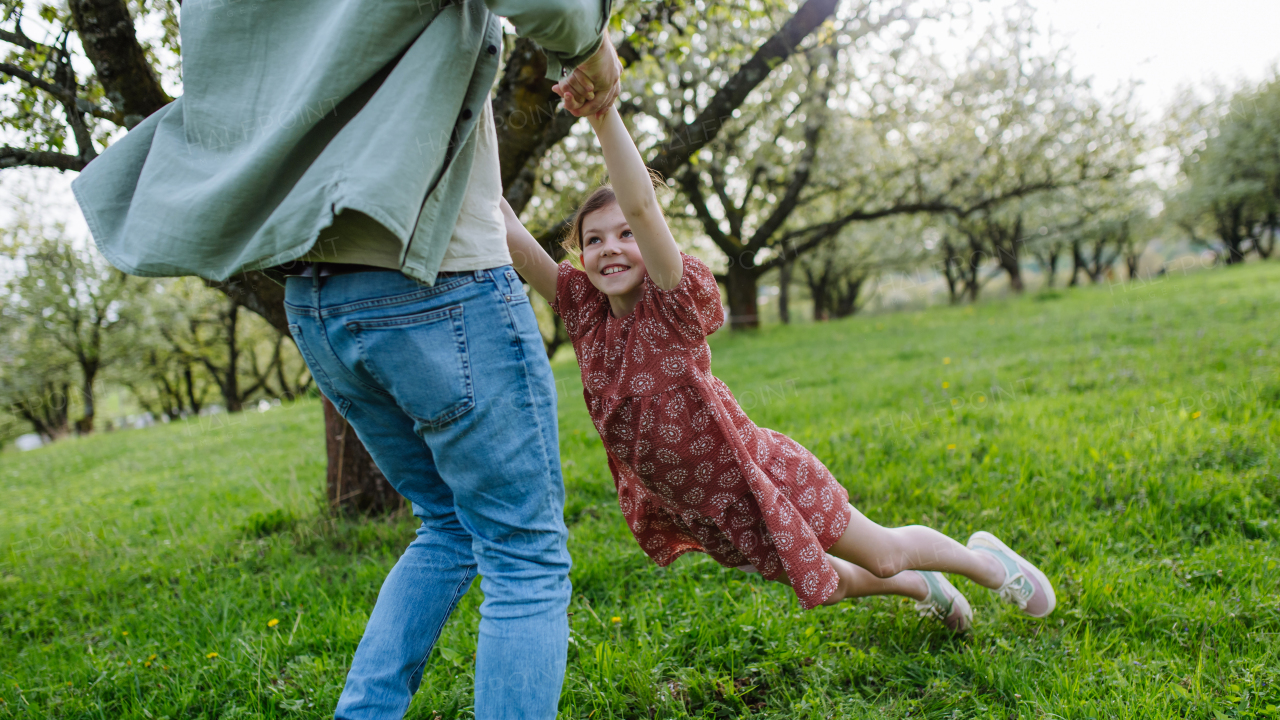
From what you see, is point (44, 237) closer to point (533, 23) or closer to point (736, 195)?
point (736, 195)

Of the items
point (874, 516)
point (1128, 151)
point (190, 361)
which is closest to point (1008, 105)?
point (1128, 151)

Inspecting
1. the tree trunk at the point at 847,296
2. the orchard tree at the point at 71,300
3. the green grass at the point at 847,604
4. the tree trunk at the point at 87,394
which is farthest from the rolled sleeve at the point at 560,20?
the tree trunk at the point at 847,296

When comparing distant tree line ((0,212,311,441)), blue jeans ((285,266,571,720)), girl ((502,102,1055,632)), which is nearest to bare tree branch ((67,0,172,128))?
girl ((502,102,1055,632))

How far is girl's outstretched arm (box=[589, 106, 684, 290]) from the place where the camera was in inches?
61.4

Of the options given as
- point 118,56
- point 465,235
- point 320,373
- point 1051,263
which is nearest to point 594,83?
point 465,235

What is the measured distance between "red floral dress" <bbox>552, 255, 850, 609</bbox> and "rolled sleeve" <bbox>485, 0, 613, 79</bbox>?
0.79m

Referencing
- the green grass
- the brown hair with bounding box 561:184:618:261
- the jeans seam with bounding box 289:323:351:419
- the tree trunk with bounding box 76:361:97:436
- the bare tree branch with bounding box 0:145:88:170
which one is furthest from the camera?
the tree trunk with bounding box 76:361:97:436

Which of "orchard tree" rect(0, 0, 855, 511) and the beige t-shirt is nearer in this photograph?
the beige t-shirt

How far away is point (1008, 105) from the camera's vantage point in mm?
13055

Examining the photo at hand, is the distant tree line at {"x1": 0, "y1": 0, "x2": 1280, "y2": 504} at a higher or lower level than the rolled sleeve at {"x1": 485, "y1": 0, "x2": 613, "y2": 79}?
higher

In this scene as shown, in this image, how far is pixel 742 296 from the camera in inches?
631

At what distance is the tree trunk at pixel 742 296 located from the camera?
15711mm

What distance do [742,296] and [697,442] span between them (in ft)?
47.1

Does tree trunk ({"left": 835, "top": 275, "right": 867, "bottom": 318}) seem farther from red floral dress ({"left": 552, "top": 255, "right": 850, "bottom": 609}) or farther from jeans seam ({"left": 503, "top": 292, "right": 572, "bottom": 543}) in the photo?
jeans seam ({"left": 503, "top": 292, "right": 572, "bottom": 543})
